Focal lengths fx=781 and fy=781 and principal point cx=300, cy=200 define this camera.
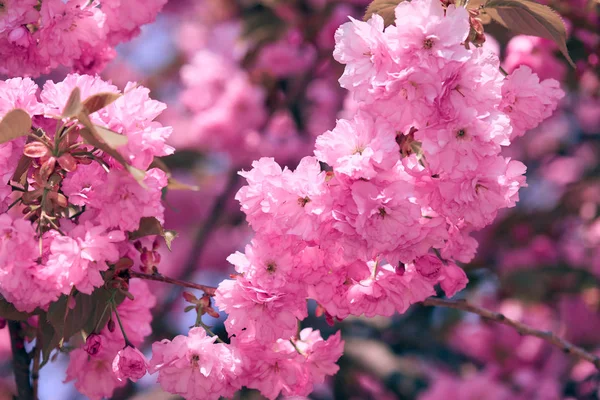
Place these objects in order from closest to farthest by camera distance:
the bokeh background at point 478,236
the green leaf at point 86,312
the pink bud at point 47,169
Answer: the pink bud at point 47,169
the green leaf at point 86,312
the bokeh background at point 478,236

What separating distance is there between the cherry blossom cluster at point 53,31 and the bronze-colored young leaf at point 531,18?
0.74 meters

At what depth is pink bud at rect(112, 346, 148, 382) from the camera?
1296 mm

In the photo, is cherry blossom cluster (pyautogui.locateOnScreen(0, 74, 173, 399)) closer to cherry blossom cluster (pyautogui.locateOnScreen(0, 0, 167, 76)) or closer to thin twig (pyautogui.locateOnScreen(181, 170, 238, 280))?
cherry blossom cluster (pyautogui.locateOnScreen(0, 0, 167, 76))

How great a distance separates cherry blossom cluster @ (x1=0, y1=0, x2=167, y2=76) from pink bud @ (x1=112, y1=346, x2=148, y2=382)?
58 cm

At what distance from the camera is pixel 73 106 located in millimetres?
1123

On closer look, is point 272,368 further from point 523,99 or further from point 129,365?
point 523,99

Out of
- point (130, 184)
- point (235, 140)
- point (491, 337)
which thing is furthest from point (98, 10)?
point (491, 337)

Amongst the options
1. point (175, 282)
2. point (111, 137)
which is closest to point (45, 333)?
point (175, 282)

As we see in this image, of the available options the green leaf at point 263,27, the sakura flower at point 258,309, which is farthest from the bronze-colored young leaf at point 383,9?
the green leaf at point 263,27

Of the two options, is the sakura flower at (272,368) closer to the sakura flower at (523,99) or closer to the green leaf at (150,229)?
the green leaf at (150,229)

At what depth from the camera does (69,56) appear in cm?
150

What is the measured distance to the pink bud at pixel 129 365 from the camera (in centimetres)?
130

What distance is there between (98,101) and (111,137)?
3.4 inches

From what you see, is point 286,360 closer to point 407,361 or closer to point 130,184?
point 130,184
